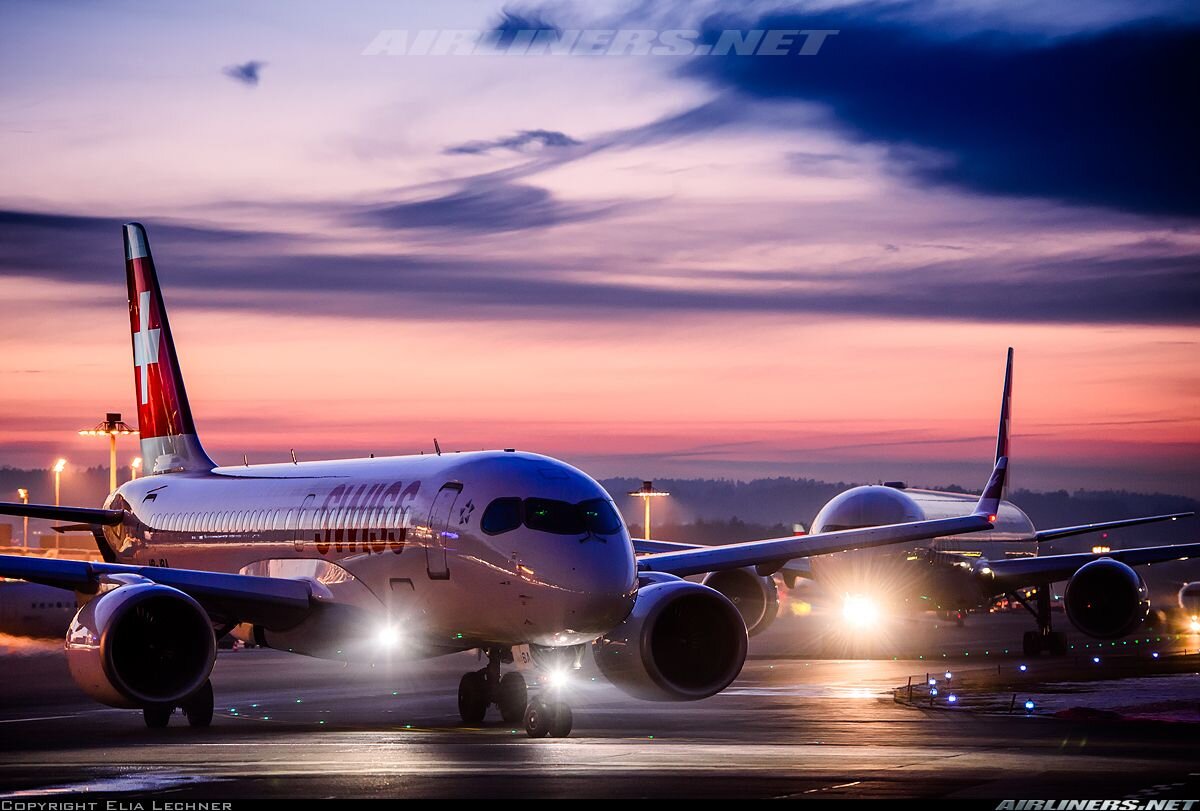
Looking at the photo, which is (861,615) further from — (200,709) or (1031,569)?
(200,709)

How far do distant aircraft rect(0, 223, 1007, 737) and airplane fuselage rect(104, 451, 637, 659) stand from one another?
3 centimetres

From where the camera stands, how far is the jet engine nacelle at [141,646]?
2395cm

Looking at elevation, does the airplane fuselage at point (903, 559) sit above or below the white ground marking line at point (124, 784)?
above

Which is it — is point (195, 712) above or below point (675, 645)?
below

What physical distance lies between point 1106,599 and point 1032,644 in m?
2.44

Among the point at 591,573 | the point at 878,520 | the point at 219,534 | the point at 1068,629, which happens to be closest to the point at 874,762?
the point at 591,573

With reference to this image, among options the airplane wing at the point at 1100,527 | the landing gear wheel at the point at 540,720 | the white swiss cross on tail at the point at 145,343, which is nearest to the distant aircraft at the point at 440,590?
the landing gear wheel at the point at 540,720

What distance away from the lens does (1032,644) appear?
4834 cm

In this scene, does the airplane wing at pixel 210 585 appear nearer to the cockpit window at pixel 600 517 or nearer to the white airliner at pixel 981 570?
the cockpit window at pixel 600 517

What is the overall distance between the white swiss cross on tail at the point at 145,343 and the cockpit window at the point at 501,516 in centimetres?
1722

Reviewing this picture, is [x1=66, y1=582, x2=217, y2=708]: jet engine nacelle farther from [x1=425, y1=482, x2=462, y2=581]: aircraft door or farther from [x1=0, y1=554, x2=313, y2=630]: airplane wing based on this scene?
[x1=425, y1=482, x2=462, y2=581]: aircraft door

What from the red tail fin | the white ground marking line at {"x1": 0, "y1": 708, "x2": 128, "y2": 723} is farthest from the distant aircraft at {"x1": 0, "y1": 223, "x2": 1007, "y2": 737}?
the red tail fin

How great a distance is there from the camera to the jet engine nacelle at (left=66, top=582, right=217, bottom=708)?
2395 cm

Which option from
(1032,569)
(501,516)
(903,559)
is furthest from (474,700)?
(1032,569)
